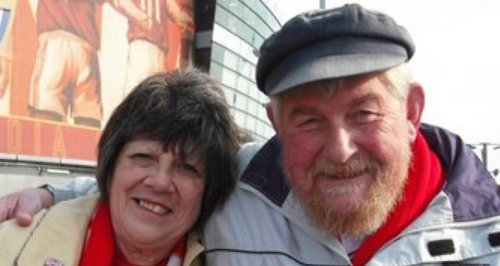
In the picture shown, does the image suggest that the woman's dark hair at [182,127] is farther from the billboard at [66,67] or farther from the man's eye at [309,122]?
the billboard at [66,67]

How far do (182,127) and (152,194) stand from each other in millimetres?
300

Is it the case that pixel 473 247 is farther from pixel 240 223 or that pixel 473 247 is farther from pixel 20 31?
pixel 20 31

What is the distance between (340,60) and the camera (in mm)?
1983

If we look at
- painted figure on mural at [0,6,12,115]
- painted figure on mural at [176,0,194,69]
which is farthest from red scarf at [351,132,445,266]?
painted figure on mural at [176,0,194,69]

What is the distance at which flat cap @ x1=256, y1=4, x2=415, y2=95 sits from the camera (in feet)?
6.50

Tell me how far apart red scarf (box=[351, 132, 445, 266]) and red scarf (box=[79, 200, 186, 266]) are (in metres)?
0.82

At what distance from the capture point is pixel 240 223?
8.05 feet

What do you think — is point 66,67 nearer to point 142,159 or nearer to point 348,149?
point 142,159

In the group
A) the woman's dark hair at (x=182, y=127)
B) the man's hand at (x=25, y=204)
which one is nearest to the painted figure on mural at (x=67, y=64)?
the man's hand at (x=25, y=204)

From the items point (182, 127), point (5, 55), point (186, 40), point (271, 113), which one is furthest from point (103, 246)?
point (186, 40)

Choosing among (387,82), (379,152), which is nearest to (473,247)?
(379,152)

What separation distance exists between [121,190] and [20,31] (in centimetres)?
1683

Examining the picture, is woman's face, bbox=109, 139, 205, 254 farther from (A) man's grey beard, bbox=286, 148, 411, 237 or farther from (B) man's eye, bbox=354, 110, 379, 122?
(B) man's eye, bbox=354, 110, 379, 122

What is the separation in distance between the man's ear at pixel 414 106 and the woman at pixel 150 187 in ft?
2.71
